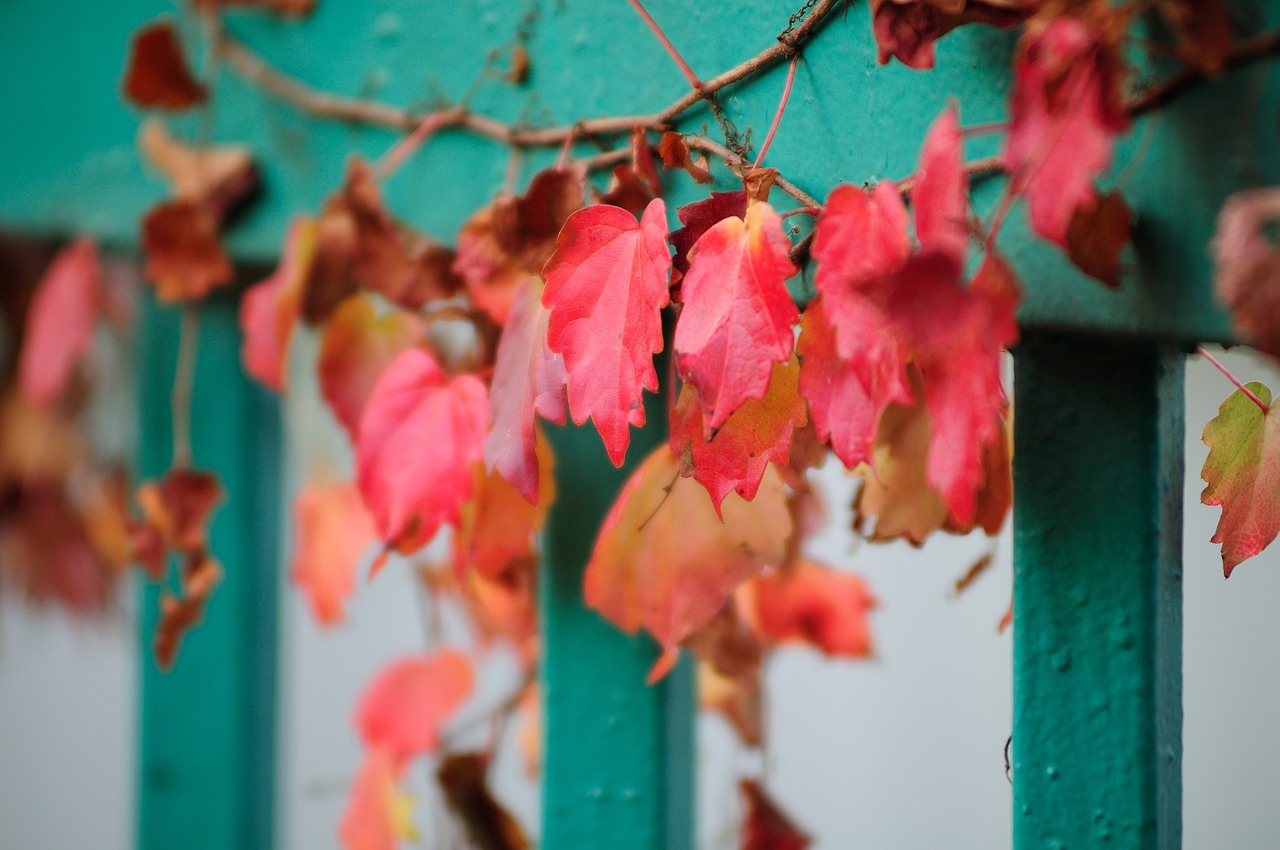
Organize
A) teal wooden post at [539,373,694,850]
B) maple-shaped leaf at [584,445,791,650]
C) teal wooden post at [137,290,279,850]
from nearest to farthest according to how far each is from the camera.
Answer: maple-shaped leaf at [584,445,791,650], teal wooden post at [539,373,694,850], teal wooden post at [137,290,279,850]

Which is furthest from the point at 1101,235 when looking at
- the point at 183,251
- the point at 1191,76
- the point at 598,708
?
the point at 183,251

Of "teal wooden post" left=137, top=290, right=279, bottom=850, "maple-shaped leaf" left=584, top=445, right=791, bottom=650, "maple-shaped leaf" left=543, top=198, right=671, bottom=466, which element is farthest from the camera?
"teal wooden post" left=137, top=290, right=279, bottom=850

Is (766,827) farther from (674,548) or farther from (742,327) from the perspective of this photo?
(742,327)

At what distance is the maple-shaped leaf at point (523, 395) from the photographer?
0.47 metres

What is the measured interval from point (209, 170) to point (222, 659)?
435 millimetres

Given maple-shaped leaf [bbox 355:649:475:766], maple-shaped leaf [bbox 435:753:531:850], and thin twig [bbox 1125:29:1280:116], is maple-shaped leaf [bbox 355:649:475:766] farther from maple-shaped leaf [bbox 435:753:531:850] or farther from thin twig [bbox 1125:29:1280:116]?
thin twig [bbox 1125:29:1280:116]

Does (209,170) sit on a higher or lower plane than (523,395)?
higher

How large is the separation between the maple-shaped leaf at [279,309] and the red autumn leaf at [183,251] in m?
0.07

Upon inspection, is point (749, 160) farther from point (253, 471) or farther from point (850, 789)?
point (850, 789)

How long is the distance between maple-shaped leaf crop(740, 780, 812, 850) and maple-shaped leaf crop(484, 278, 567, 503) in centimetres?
41

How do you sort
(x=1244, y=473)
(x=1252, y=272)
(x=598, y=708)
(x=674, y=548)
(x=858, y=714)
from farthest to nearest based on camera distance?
(x=858, y=714)
(x=598, y=708)
(x=674, y=548)
(x=1244, y=473)
(x=1252, y=272)

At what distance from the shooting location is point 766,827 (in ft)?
2.66

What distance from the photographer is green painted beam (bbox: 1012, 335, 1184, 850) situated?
464mm

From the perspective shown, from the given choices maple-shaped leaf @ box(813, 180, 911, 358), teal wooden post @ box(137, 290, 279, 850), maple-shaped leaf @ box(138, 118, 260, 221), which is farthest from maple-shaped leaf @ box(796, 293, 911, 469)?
teal wooden post @ box(137, 290, 279, 850)
